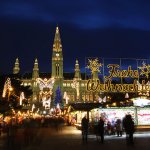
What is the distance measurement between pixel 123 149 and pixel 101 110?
13542mm

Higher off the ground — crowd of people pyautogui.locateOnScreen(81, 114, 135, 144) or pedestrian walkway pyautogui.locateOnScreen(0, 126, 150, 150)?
crowd of people pyautogui.locateOnScreen(81, 114, 135, 144)

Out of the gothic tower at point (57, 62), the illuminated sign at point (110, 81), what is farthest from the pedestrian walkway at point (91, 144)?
the gothic tower at point (57, 62)

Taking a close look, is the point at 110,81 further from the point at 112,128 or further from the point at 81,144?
the point at 81,144

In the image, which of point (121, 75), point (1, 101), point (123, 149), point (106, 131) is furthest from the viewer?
point (1, 101)

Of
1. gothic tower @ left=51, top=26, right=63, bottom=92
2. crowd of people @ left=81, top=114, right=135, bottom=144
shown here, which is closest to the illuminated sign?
crowd of people @ left=81, top=114, right=135, bottom=144

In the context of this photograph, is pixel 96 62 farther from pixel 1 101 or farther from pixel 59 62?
pixel 59 62

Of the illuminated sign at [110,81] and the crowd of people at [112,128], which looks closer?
the crowd of people at [112,128]

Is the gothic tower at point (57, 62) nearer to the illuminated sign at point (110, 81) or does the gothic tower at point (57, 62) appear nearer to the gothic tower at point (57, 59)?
the gothic tower at point (57, 59)

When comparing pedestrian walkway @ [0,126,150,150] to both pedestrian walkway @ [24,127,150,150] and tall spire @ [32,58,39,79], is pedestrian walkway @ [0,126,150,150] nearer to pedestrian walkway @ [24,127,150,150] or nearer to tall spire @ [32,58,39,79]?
pedestrian walkway @ [24,127,150,150]

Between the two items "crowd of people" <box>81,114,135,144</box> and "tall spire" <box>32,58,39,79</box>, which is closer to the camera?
"crowd of people" <box>81,114,135,144</box>

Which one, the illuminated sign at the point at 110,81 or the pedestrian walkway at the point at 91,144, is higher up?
the illuminated sign at the point at 110,81

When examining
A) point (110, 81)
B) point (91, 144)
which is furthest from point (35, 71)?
point (91, 144)

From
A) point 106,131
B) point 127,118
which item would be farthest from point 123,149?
point 106,131

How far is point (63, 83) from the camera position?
18075 centimetres
